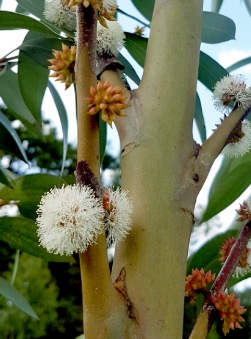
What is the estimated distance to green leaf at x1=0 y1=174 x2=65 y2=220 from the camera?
24.4 inches

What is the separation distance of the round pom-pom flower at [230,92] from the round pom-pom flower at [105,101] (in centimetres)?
14

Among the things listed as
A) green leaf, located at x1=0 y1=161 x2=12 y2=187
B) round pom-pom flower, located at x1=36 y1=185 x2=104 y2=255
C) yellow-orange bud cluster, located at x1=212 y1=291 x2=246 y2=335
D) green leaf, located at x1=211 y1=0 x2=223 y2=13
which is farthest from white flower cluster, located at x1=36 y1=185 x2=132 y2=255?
green leaf, located at x1=211 y1=0 x2=223 y2=13

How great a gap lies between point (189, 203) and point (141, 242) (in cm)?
5

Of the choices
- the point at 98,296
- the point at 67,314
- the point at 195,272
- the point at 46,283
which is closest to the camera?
the point at 98,296

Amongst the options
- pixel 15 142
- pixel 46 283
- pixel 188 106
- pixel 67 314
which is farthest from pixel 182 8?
pixel 67 314

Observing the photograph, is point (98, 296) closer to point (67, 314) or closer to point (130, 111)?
point (130, 111)

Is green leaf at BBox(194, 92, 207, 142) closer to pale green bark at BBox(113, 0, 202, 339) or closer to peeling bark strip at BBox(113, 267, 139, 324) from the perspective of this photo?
pale green bark at BBox(113, 0, 202, 339)

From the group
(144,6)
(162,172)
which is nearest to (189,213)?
(162,172)

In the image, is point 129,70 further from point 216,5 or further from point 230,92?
point 216,5

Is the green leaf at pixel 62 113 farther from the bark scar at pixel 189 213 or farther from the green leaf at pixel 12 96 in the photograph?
the bark scar at pixel 189 213

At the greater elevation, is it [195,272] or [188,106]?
[188,106]

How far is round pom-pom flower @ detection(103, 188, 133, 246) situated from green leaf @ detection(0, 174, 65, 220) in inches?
9.4

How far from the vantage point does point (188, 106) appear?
45cm

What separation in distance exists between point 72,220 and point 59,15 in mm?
266
